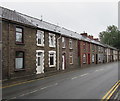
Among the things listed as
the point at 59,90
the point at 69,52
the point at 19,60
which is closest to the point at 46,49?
the point at 19,60

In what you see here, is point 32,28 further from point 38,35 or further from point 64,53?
point 64,53

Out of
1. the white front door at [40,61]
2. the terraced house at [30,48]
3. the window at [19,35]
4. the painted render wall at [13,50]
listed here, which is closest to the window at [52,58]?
the terraced house at [30,48]

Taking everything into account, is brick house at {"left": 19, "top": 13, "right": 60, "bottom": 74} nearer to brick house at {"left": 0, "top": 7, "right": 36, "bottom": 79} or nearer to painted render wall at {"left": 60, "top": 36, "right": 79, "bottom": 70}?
brick house at {"left": 0, "top": 7, "right": 36, "bottom": 79}

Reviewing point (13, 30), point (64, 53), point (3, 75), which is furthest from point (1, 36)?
point (64, 53)

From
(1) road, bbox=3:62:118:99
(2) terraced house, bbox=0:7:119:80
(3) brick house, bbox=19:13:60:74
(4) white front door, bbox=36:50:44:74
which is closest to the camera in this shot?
(1) road, bbox=3:62:118:99

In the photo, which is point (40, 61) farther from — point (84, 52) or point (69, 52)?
point (84, 52)

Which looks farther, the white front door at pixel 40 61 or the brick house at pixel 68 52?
the brick house at pixel 68 52

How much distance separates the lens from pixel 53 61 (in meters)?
21.8

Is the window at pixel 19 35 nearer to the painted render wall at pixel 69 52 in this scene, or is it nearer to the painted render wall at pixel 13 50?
the painted render wall at pixel 13 50

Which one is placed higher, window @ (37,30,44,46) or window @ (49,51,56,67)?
window @ (37,30,44,46)

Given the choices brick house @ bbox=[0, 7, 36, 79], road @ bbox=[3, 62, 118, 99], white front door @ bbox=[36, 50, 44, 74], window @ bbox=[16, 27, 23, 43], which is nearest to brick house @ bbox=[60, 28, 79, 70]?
white front door @ bbox=[36, 50, 44, 74]

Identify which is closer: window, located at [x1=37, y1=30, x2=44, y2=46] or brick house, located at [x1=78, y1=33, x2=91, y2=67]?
window, located at [x1=37, y1=30, x2=44, y2=46]

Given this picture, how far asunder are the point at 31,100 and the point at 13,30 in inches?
378

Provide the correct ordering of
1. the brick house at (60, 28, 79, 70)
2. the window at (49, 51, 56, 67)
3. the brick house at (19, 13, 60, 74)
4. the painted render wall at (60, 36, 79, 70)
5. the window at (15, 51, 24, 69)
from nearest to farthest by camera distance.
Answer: the window at (15, 51, 24, 69), the brick house at (19, 13, 60, 74), the window at (49, 51, 56, 67), the brick house at (60, 28, 79, 70), the painted render wall at (60, 36, 79, 70)
